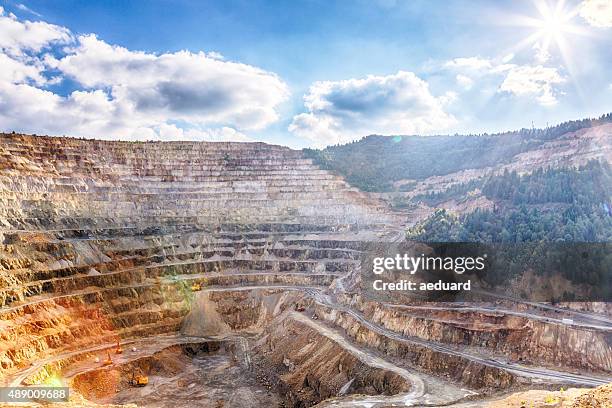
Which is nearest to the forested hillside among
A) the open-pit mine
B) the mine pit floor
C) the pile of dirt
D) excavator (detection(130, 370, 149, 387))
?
the open-pit mine

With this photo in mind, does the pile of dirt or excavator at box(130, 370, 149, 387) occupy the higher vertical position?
the pile of dirt

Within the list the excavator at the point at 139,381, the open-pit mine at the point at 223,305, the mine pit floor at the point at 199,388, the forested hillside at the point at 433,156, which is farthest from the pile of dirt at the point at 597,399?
the forested hillside at the point at 433,156

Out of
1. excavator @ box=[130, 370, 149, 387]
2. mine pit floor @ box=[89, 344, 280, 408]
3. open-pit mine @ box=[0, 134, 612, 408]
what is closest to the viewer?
open-pit mine @ box=[0, 134, 612, 408]

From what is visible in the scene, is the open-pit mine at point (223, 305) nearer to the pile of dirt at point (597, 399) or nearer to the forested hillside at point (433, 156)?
the forested hillside at point (433, 156)

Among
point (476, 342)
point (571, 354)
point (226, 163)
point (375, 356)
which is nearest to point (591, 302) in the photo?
point (571, 354)

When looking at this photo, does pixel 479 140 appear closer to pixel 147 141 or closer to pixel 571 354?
pixel 147 141

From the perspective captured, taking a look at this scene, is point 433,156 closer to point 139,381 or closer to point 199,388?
point 199,388

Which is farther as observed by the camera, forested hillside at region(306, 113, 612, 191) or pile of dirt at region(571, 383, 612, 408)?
forested hillside at region(306, 113, 612, 191)

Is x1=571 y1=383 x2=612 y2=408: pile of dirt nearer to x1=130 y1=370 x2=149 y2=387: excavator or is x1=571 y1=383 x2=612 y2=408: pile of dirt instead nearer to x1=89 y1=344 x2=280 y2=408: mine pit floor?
x1=89 y1=344 x2=280 y2=408: mine pit floor

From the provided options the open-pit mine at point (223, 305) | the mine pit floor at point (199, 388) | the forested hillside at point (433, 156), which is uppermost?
the forested hillside at point (433, 156)
